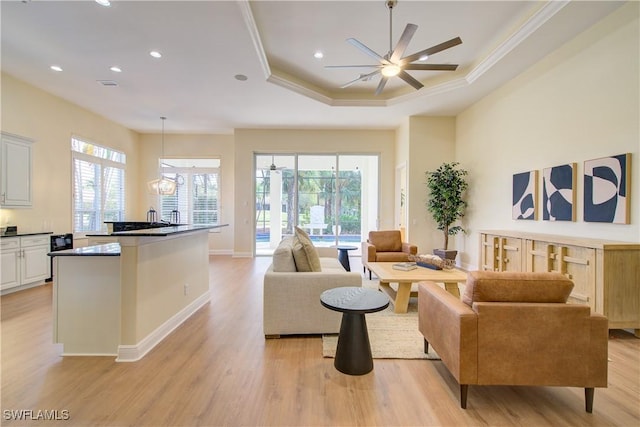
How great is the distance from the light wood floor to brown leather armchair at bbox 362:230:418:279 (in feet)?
8.10

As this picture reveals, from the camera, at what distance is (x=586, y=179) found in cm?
343

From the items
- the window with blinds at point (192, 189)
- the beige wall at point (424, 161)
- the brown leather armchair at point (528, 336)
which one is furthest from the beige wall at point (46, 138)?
the beige wall at point (424, 161)

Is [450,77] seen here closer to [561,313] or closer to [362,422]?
[561,313]

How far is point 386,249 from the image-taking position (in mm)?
5383

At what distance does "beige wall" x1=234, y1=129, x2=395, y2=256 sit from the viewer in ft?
25.0

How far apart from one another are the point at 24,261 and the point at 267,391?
4.85m

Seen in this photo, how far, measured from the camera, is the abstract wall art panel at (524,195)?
4281 mm

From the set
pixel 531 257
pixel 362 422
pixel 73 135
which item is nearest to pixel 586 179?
pixel 531 257

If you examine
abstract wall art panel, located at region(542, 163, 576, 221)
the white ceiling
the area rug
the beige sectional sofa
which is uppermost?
the white ceiling

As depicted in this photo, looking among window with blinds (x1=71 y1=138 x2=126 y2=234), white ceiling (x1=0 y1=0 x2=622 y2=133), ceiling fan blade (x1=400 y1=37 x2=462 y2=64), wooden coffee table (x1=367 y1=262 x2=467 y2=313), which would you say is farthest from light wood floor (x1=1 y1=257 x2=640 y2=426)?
window with blinds (x1=71 y1=138 x2=126 y2=234)

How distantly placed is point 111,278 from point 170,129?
6.48 meters

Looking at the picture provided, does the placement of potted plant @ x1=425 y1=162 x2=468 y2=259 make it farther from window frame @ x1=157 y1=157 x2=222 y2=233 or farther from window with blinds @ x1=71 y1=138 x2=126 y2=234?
window with blinds @ x1=71 y1=138 x2=126 y2=234

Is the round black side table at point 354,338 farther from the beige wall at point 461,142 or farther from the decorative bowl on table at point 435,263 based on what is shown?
the beige wall at point 461,142

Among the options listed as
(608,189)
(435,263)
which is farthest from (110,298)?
(608,189)
